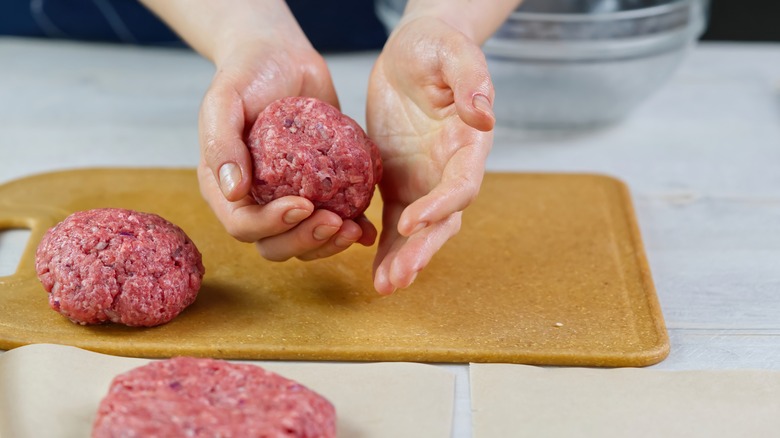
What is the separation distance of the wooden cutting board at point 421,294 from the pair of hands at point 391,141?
10cm

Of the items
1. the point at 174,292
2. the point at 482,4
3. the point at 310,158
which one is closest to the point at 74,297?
the point at 174,292

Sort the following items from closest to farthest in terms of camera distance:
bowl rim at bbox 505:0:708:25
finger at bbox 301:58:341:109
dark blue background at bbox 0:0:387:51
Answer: finger at bbox 301:58:341:109
bowl rim at bbox 505:0:708:25
dark blue background at bbox 0:0:387:51

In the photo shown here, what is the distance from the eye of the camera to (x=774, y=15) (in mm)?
3320

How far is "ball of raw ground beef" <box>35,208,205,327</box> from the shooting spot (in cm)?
166

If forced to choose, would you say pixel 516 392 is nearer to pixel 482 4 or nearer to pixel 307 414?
pixel 307 414

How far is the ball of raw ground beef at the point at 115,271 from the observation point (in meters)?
1.66

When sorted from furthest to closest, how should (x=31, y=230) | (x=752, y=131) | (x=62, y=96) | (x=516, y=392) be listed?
(x=62, y=96)
(x=752, y=131)
(x=31, y=230)
(x=516, y=392)

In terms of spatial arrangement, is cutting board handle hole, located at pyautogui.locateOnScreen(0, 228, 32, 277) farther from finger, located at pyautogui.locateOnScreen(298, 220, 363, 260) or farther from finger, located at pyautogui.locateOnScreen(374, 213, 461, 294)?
finger, located at pyautogui.locateOnScreen(374, 213, 461, 294)

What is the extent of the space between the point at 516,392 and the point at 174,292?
2.02 feet

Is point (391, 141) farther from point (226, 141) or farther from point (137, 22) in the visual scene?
point (137, 22)

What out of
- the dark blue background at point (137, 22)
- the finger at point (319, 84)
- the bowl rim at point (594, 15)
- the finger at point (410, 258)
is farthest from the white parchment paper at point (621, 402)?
the dark blue background at point (137, 22)

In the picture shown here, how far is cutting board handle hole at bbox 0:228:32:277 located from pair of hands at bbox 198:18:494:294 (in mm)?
430

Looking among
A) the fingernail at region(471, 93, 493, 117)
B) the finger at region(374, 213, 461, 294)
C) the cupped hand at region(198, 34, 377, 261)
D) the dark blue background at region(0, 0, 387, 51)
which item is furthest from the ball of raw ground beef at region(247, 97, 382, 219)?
the dark blue background at region(0, 0, 387, 51)

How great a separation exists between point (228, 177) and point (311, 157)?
0.15 m
